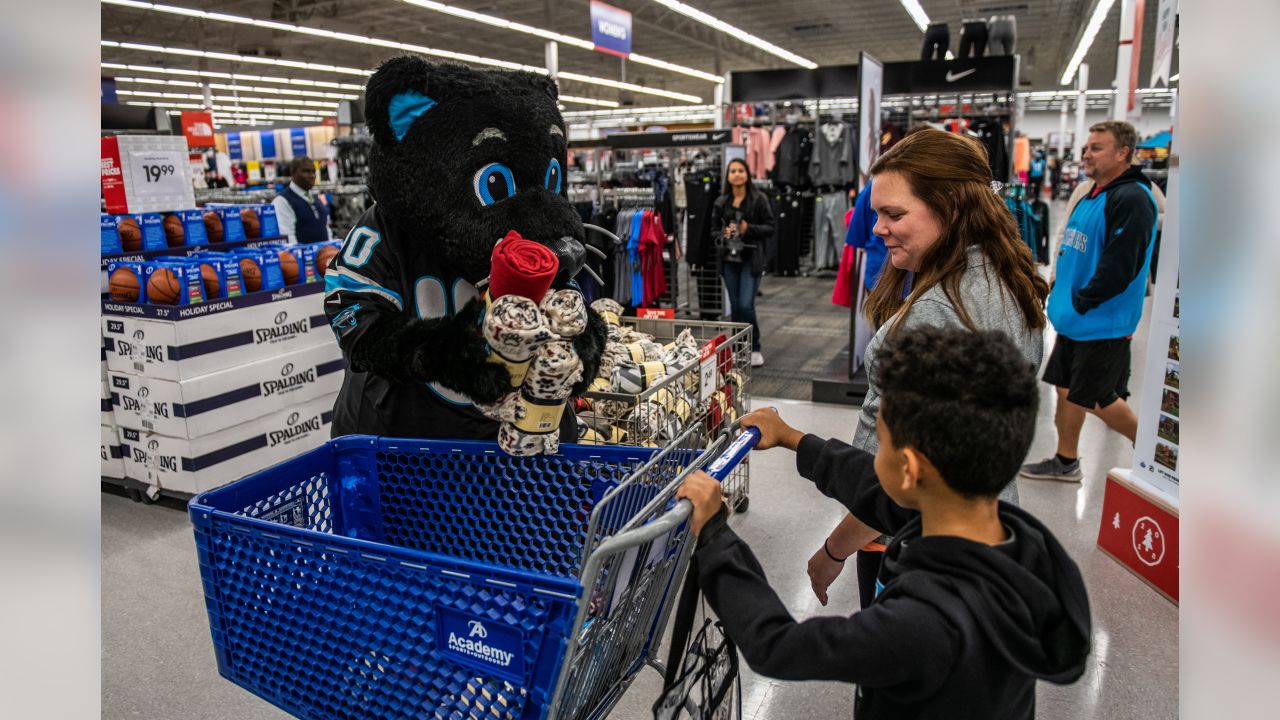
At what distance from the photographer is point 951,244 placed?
5.58 ft

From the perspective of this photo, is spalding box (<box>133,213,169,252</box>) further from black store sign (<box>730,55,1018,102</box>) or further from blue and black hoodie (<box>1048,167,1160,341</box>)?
black store sign (<box>730,55,1018,102</box>)

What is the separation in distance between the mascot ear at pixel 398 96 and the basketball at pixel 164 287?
2.34 metres

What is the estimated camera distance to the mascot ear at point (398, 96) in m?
1.81

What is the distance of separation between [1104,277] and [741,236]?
→ 3308 mm

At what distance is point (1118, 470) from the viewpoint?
338 centimetres

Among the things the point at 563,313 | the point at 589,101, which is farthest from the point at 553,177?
the point at 589,101

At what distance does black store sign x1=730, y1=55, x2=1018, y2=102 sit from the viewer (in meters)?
8.69

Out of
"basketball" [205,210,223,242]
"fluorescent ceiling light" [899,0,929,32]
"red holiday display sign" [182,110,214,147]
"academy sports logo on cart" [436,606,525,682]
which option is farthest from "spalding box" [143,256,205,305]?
"fluorescent ceiling light" [899,0,929,32]

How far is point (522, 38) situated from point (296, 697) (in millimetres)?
20346

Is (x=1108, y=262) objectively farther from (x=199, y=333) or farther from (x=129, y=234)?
(x=129, y=234)

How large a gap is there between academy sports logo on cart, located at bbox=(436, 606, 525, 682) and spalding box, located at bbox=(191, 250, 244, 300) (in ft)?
10.2
